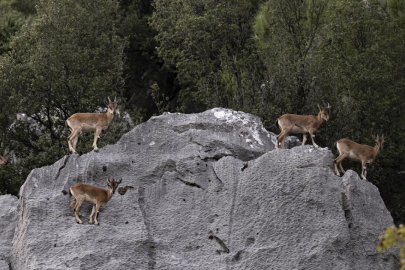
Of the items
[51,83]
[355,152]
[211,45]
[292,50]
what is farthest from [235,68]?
[355,152]

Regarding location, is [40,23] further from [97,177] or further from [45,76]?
[97,177]

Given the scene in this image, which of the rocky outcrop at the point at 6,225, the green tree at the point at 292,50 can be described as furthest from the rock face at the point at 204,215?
the green tree at the point at 292,50

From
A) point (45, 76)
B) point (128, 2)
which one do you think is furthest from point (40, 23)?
point (128, 2)

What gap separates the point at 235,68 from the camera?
94.1 ft

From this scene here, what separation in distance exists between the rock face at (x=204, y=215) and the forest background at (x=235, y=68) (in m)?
5.81

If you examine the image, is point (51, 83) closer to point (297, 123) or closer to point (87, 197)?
point (87, 197)

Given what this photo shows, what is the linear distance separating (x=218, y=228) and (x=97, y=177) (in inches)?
129

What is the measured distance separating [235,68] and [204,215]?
12932 millimetres

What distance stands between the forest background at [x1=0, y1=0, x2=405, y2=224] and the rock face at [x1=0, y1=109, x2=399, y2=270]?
5.81 meters

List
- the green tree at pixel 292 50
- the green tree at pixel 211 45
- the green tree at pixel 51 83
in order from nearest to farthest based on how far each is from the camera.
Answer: the green tree at pixel 51 83, the green tree at pixel 292 50, the green tree at pixel 211 45

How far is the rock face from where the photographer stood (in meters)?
15.6

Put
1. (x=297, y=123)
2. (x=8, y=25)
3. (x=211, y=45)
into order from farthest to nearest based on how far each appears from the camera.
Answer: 1. (x=8, y=25)
2. (x=211, y=45)
3. (x=297, y=123)

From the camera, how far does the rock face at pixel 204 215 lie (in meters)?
15.6

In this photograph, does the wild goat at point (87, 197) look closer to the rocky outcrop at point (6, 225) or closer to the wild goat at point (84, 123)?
the rocky outcrop at point (6, 225)
